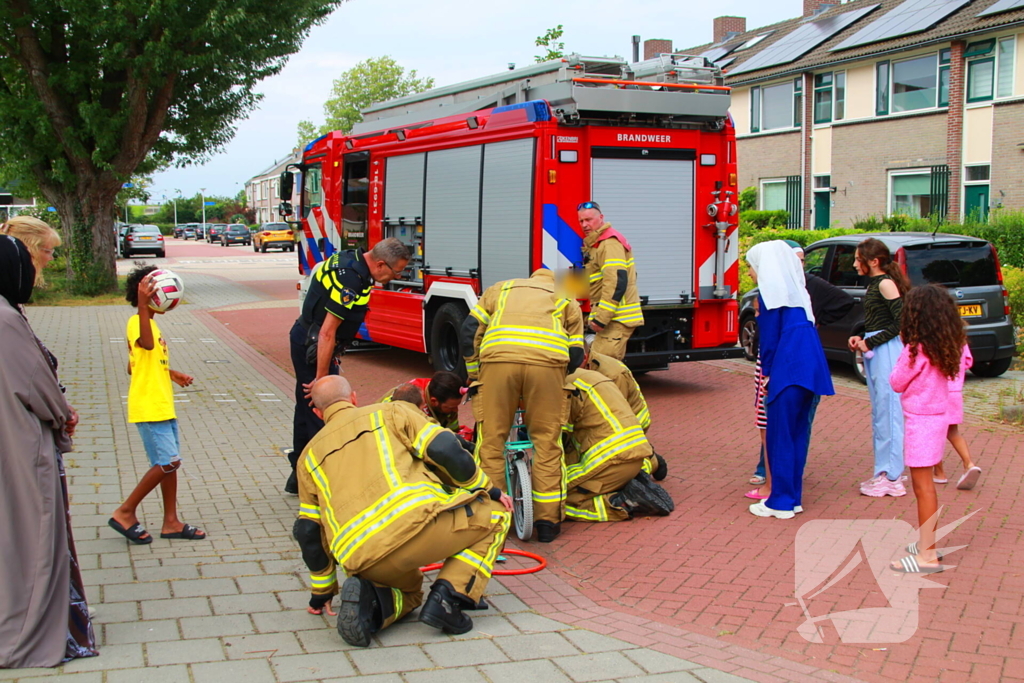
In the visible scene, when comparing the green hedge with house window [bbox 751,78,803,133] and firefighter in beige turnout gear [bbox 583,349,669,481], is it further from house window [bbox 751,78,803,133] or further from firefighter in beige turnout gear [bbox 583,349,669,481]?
firefighter in beige turnout gear [bbox 583,349,669,481]

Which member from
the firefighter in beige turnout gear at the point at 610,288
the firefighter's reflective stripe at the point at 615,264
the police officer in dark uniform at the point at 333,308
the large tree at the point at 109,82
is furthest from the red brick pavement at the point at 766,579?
the large tree at the point at 109,82

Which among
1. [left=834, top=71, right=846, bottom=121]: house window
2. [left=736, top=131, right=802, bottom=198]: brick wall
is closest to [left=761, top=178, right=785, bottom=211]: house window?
[left=736, top=131, right=802, bottom=198]: brick wall

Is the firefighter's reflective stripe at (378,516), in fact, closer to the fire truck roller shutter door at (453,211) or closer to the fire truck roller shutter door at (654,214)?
the fire truck roller shutter door at (654,214)

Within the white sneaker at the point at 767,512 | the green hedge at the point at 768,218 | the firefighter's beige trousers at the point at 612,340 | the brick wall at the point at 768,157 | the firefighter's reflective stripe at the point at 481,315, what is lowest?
the white sneaker at the point at 767,512

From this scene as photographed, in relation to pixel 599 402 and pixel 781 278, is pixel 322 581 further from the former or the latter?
pixel 781 278

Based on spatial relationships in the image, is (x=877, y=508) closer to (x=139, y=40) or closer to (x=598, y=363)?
(x=598, y=363)

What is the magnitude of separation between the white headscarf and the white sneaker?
3.96 ft

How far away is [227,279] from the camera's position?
30609 mm

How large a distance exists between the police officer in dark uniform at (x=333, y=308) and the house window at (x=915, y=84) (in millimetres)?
24273

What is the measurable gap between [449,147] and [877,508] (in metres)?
6.26

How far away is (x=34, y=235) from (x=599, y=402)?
3.33m

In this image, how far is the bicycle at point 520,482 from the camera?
568 cm

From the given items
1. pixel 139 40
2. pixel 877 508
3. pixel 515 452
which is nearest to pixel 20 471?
pixel 515 452

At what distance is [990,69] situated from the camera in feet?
80.0
